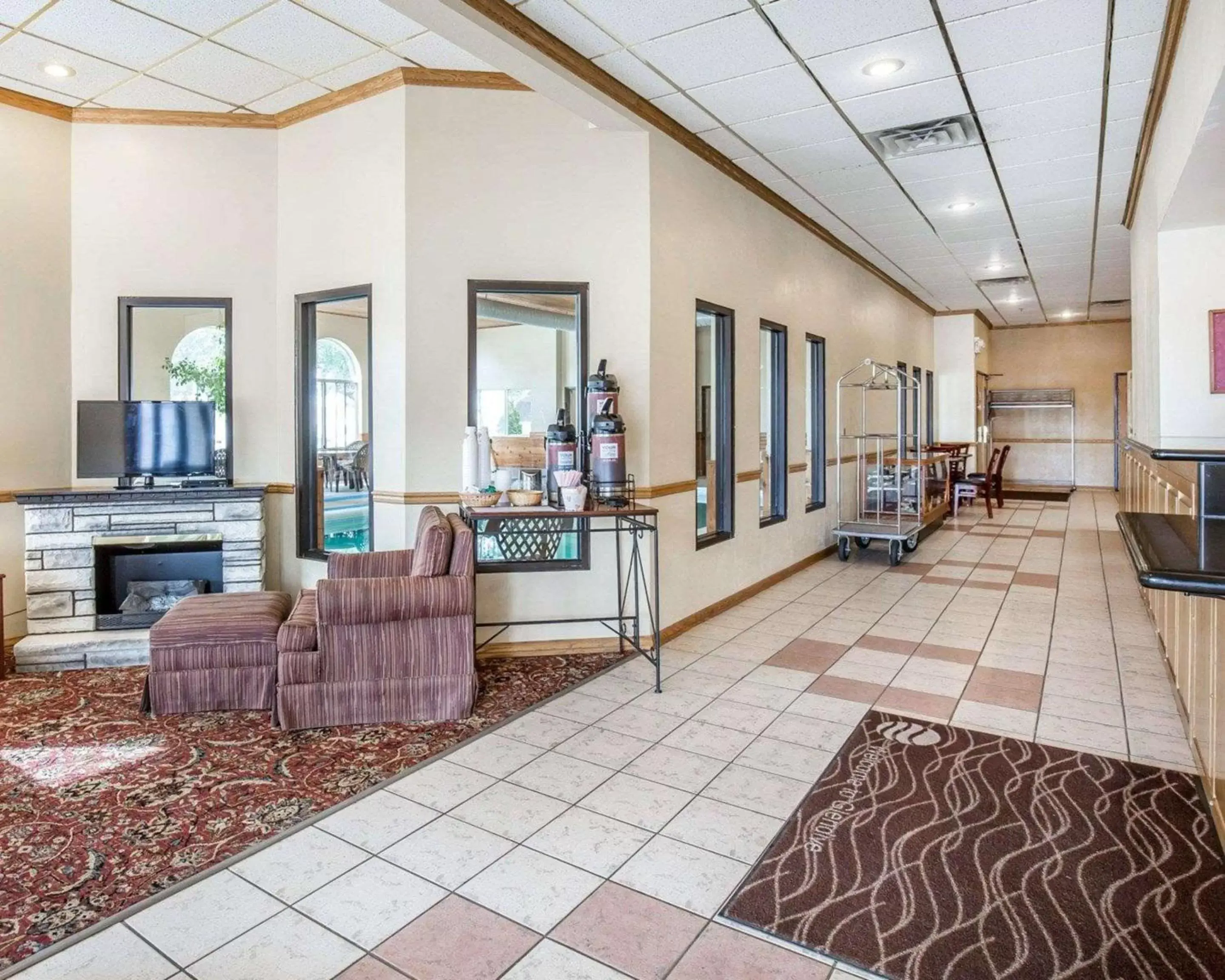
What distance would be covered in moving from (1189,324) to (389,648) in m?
Result: 4.60

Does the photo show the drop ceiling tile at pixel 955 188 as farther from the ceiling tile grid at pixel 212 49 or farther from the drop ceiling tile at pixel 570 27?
the drop ceiling tile at pixel 570 27

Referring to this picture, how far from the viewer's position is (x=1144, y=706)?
3.65 m

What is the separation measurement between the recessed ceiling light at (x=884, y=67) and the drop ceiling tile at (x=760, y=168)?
4.33 feet

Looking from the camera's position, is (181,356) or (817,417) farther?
(817,417)

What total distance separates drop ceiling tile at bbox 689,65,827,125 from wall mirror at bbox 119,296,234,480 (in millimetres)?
3275

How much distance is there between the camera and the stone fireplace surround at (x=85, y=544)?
A: 4363 millimetres

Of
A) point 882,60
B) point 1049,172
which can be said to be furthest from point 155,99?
point 1049,172

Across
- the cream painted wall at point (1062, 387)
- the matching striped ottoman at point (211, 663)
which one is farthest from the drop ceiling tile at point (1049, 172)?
the cream painted wall at point (1062, 387)

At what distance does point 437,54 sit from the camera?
165 inches

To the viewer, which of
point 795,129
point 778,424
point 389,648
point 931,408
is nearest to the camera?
point 389,648

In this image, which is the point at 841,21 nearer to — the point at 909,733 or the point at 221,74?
the point at 909,733

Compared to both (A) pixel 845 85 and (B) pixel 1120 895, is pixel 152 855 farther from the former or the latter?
(A) pixel 845 85

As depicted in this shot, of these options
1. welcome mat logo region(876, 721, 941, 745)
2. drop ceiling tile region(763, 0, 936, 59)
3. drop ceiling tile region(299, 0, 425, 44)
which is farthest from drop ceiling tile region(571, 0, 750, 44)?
welcome mat logo region(876, 721, 941, 745)

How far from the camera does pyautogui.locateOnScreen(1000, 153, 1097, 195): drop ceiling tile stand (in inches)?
216
